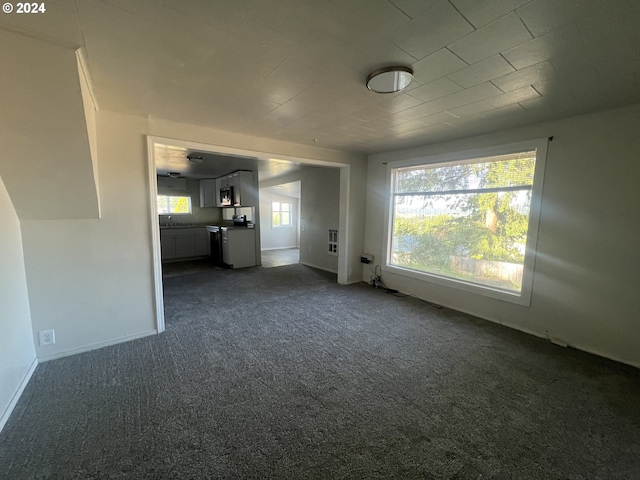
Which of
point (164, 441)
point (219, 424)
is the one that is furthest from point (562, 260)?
point (164, 441)

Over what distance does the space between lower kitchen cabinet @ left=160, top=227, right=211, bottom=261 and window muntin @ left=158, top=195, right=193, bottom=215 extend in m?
1.06

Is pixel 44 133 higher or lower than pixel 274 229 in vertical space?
higher

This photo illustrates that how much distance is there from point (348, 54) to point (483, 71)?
968 millimetres

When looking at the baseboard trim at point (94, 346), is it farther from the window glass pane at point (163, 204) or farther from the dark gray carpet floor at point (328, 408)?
the window glass pane at point (163, 204)

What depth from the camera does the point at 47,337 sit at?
2.39 meters

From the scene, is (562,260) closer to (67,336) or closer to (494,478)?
(494,478)

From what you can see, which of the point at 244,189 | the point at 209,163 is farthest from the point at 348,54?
the point at 244,189

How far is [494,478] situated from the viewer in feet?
4.50

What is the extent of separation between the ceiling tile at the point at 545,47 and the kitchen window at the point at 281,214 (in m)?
8.25

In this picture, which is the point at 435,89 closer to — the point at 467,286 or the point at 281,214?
the point at 467,286

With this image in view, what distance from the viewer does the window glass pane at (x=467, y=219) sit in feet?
10.3

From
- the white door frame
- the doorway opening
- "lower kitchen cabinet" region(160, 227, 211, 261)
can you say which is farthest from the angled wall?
the doorway opening

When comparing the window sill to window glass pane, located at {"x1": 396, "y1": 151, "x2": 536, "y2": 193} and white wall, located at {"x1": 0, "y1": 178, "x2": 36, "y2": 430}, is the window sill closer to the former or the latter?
window glass pane, located at {"x1": 396, "y1": 151, "x2": 536, "y2": 193}

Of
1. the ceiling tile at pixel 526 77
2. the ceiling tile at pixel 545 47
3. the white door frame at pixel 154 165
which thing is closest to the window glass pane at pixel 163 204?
the white door frame at pixel 154 165
